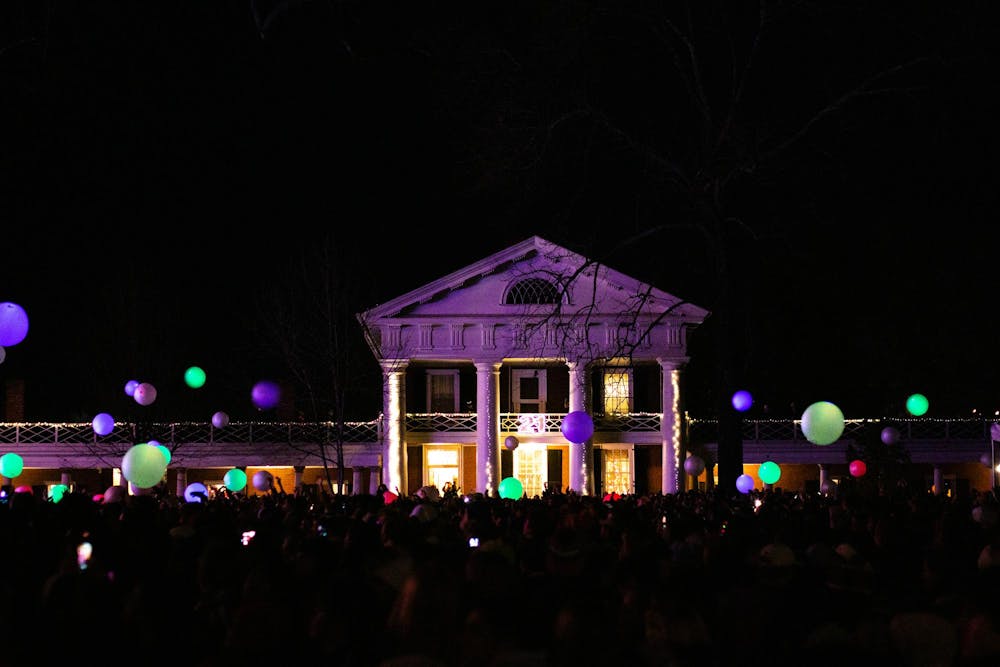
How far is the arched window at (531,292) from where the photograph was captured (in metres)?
37.4

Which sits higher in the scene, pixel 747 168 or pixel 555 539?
pixel 747 168

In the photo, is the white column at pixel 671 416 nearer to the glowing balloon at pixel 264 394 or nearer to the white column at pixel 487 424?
the white column at pixel 487 424

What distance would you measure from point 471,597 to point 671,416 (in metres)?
31.9

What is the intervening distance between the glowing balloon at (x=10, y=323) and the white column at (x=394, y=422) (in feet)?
73.3

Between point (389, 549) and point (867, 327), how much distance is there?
141ft

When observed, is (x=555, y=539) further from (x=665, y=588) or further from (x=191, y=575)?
(x=191, y=575)

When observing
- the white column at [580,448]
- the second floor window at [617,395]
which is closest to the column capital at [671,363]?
the second floor window at [617,395]

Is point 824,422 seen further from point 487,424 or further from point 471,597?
point 487,424

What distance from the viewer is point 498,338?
123 ft

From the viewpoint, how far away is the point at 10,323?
15.3 meters

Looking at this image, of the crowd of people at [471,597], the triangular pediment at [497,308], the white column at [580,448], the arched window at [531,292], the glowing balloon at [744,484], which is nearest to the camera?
the crowd of people at [471,597]

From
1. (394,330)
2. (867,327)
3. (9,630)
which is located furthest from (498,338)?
(9,630)

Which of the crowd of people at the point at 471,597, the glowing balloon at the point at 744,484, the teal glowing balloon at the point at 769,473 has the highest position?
the teal glowing balloon at the point at 769,473

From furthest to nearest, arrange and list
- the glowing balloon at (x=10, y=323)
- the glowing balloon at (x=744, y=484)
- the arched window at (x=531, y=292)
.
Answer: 1. the arched window at (x=531, y=292)
2. the glowing balloon at (x=744, y=484)
3. the glowing balloon at (x=10, y=323)
